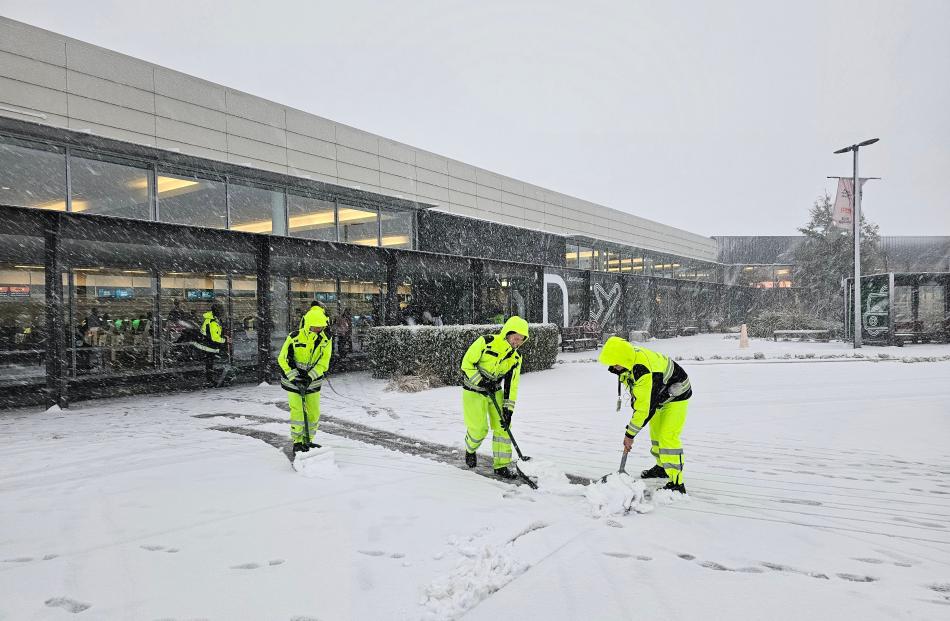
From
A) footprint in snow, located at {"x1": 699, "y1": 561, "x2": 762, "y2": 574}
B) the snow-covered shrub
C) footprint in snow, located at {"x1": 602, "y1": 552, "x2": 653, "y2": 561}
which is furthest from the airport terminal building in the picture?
the snow-covered shrub

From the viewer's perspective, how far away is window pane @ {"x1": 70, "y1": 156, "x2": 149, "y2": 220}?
41.3 ft

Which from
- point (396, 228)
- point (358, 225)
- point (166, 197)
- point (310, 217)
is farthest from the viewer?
point (396, 228)

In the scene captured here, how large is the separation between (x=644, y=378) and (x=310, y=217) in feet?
49.2

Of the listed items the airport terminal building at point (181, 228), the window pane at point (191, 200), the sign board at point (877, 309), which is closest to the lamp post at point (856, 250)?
the sign board at point (877, 309)

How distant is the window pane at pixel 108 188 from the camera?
12578mm

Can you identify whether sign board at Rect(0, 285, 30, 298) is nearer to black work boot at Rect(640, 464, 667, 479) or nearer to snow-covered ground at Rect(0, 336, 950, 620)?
snow-covered ground at Rect(0, 336, 950, 620)

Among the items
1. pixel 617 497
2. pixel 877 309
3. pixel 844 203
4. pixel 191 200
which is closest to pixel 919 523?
pixel 617 497

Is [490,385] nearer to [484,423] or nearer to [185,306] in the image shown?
[484,423]

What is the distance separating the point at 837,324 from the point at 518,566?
97.1ft

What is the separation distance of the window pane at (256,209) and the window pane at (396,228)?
4.23 meters

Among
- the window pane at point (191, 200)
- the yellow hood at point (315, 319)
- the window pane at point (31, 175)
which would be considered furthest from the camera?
the window pane at point (191, 200)

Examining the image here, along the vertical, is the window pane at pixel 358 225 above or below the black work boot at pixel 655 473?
above

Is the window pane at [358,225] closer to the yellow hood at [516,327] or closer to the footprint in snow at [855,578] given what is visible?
the yellow hood at [516,327]

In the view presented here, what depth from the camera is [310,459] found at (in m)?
5.83
